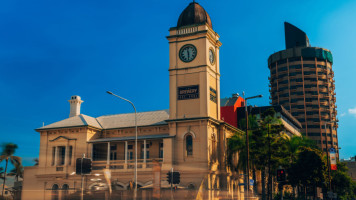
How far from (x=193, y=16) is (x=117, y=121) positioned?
1978 cm

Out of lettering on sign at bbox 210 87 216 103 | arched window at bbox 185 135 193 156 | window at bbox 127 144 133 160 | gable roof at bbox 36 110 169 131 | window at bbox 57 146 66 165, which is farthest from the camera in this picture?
window at bbox 57 146 66 165

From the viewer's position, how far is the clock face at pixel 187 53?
178 feet

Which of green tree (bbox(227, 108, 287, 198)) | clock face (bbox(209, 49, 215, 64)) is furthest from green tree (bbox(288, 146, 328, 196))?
clock face (bbox(209, 49, 215, 64))

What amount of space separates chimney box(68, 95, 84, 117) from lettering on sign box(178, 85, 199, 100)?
22.0 meters

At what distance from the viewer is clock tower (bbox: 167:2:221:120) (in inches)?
2068

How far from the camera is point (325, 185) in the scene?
2154 inches

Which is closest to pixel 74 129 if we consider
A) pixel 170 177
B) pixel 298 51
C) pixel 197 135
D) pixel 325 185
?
pixel 197 135

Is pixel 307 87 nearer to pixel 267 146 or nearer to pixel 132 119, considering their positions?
pixel 132 119

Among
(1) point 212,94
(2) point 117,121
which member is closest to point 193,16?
(1) point 212,94

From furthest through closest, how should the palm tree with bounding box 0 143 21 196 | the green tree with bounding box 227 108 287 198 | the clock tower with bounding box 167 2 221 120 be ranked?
the palm tree with bounding box 0 143 21 196 < the clock tower with bounding box 167 2 221 120 < the green tree with bounding box 227 108 287 198

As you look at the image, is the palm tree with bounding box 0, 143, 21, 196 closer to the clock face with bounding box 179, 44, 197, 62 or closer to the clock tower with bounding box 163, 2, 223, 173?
the clock tower with bounding box 163, 2, 223, 173

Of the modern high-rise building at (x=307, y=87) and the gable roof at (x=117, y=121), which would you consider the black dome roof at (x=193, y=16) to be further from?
the modern high-rise building at (x=307, y=87)

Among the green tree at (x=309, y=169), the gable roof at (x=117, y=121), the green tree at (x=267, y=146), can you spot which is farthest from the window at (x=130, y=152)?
the green tree at (x=309, y=169)

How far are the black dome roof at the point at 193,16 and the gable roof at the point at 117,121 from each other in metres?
13.6
